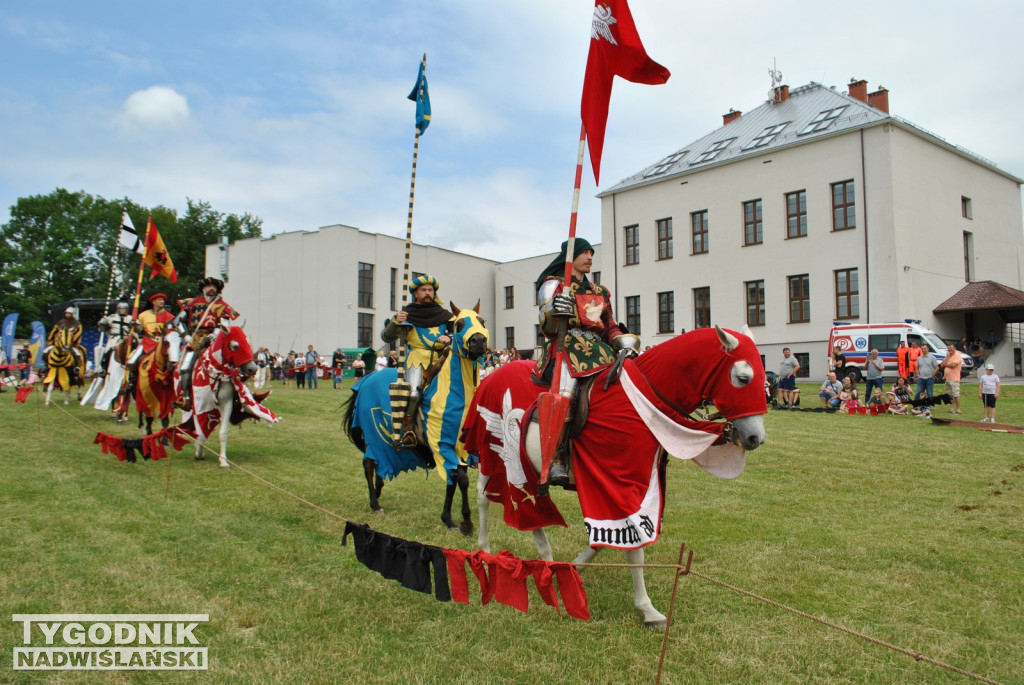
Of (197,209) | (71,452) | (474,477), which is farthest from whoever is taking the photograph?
(197,209)

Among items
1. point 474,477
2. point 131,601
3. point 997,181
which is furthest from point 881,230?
point 131,601

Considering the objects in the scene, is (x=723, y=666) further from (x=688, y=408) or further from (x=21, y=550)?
(x=21, y=550)

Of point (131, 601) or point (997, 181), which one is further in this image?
point (997, 181)

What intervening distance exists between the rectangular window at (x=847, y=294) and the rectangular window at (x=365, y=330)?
29008mm

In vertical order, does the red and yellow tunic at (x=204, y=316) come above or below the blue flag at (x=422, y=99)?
below

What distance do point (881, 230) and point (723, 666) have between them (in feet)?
103

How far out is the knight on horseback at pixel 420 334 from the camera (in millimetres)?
7168

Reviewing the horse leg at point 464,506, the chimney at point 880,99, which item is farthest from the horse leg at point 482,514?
the chimney at point 880,99

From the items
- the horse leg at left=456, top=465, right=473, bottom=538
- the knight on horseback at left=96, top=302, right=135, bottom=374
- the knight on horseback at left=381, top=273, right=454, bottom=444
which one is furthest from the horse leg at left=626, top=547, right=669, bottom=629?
the knight on horseback at left=96, top=302, right=135, bottom=374

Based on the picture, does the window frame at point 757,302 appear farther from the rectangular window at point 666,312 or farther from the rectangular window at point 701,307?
the rectangular window at point 666,312

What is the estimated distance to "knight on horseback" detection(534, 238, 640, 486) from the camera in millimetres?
4664

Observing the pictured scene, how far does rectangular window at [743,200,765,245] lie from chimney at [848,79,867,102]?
312 inches

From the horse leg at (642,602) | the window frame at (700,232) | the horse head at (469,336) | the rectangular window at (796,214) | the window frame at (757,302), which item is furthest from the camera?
the window frame at (700,232)

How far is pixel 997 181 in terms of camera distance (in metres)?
36.3
